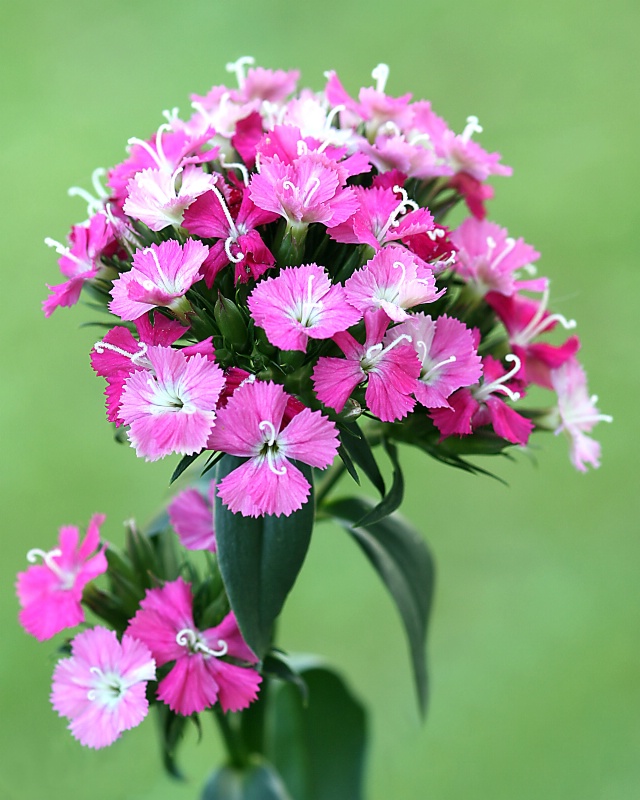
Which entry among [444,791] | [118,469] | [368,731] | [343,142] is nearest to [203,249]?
[343,142]

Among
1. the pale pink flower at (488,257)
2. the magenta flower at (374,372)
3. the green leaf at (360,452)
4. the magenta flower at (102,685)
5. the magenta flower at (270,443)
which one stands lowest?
the magenta flower at (102,685)

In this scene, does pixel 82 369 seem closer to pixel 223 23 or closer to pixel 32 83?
pixel 32 83

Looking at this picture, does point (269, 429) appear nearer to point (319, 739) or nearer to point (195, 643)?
point (195, 643)

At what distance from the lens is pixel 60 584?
93cm

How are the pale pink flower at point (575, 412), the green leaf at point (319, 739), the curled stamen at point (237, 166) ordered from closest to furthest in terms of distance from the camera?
1. the curled stamen at point (237, 166)
2. the pale pink flower at point (575, 412)
3. the green leaf at point (319, 739)

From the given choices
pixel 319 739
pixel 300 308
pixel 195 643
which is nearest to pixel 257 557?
pixel 195 643

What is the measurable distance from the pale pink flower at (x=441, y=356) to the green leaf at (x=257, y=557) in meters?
0.11

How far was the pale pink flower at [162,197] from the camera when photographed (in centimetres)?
78

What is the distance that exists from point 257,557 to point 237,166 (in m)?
0.31

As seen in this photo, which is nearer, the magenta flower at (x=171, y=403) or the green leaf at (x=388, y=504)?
the magenta flower at (x=171, y=403)

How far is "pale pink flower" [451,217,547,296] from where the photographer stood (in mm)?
909

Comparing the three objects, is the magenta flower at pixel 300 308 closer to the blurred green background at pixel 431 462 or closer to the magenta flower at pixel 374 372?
the magenta flower at pixel 374 372

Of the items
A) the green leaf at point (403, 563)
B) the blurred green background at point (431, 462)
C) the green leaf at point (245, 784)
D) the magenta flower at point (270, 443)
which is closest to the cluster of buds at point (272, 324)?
the magenta flower at point (270, 443)

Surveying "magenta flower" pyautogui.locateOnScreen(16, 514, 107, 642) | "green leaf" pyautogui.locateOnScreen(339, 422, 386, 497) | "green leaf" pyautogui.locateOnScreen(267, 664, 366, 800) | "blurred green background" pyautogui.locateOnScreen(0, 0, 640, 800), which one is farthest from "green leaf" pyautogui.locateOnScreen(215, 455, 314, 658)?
"blurred green background" pyautogui.locateOnScreen(0, 0, 640, 800)
